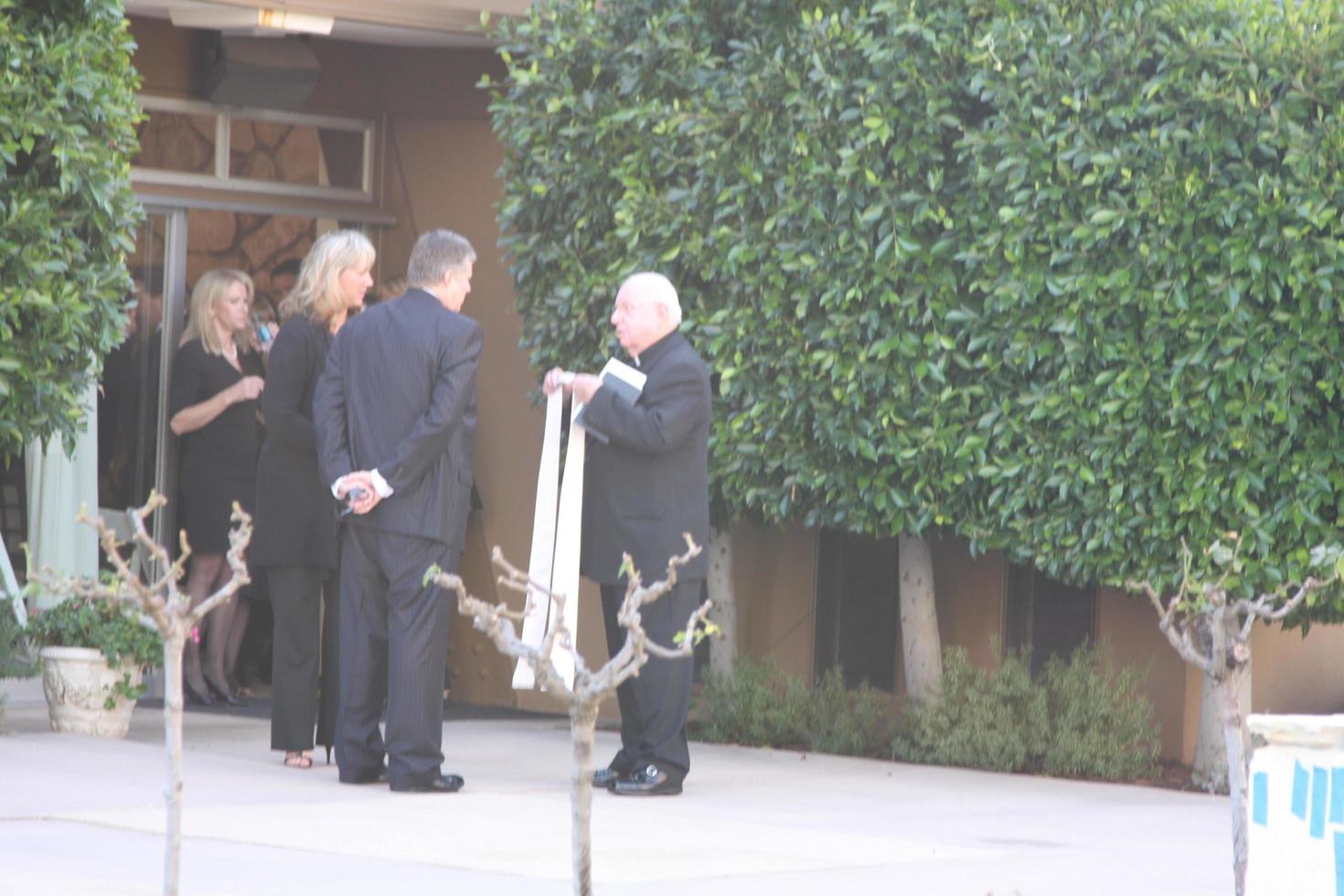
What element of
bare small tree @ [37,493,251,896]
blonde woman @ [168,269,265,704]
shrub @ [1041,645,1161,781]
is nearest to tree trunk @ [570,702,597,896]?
bare small tree @ [37,493,251,896]

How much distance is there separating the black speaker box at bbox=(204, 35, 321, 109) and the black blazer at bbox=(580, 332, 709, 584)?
13.4ft

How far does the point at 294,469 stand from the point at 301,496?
12cm

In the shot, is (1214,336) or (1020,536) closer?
(1214,336)

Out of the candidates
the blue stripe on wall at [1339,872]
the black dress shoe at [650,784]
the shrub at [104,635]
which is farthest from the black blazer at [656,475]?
the blue stripe on wall at [1339,872]

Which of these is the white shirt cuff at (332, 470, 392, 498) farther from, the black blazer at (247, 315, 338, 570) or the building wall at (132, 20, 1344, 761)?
the building wall at (132, 20, 1344, 761)

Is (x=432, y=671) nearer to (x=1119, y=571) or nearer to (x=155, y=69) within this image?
(x=1119, y=571)

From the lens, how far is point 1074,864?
251 inches

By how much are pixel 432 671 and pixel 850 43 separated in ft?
10.7

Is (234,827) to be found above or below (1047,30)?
below

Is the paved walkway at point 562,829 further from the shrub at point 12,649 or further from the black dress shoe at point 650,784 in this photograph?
the shrub at point 12,649

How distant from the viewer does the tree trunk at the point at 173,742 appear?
4090 mm

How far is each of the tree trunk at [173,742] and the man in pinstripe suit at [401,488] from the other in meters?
3.09

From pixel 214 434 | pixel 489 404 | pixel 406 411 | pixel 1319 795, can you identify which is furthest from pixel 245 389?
pixel 1319 795

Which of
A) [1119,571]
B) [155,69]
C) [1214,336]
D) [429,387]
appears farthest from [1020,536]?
[155,69]
